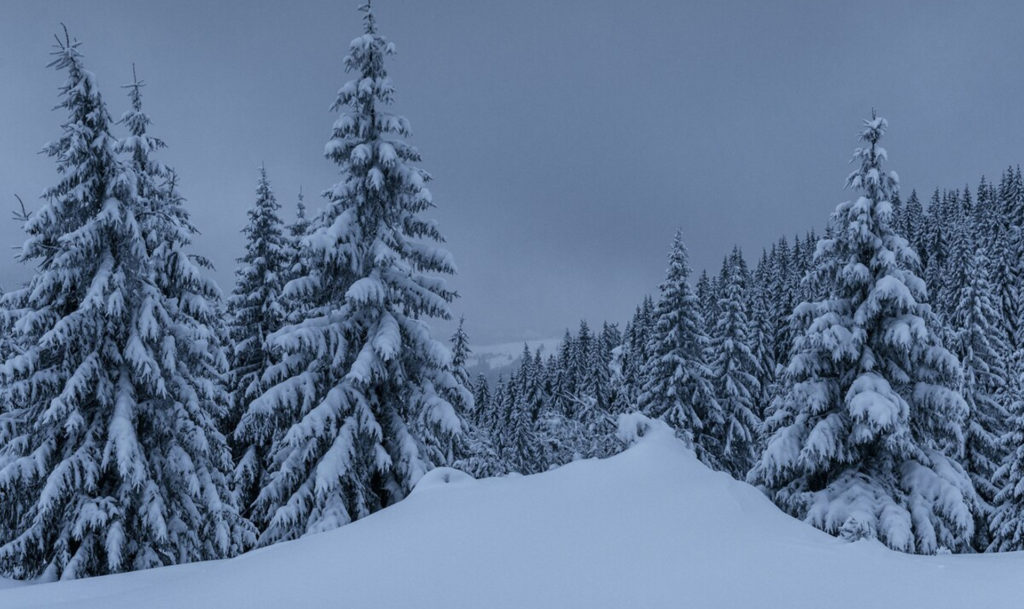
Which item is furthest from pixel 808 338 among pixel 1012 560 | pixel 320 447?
pixel 320 447

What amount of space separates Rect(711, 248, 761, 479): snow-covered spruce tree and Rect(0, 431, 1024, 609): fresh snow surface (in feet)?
64.0

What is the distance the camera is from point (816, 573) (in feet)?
14.4

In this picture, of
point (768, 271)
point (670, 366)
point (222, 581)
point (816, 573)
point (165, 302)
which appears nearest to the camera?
point (816, 573)

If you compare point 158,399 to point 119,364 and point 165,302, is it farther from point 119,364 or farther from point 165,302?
point 165,302

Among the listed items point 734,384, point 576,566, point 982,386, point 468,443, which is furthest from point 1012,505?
point 576,566

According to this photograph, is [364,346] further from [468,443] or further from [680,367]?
[680,367]

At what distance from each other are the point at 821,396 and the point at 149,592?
40.3ft

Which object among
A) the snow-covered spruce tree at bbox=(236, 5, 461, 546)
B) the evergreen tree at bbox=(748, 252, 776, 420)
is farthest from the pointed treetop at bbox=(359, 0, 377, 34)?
the evergreen tree at bbox=(748, 252, 776, 420)

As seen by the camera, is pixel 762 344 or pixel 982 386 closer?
pixel 982 386

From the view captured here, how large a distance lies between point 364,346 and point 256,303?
8.58 m

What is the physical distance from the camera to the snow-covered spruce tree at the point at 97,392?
429 inches

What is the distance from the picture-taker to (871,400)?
1108 centimetres

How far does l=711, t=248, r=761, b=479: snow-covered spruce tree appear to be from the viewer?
24.4 metres

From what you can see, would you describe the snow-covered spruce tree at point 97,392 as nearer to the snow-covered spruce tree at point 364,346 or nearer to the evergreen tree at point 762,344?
the snow-covered spruce tree at point 364,346
